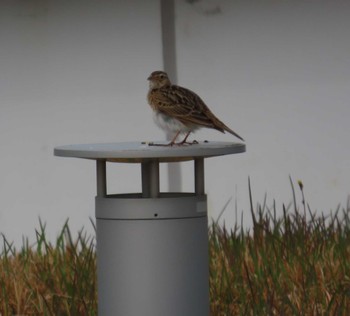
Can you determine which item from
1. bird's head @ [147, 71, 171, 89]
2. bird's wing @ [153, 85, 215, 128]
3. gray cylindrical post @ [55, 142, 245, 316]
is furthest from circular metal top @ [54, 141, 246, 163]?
bird's head @ [147, 71, 171, 89]

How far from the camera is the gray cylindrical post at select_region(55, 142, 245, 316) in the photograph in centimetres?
610

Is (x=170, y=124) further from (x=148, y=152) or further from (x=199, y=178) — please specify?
(x=148, y=152)

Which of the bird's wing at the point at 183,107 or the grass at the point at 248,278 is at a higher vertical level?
the bird's wing at the point at 183,107

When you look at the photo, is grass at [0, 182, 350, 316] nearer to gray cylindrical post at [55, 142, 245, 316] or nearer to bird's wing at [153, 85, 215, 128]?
gray cylindrical post at [55, 142, 245, 316]

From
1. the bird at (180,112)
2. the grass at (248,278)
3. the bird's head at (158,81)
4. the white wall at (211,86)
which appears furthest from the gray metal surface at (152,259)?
the white wall at (211,86)

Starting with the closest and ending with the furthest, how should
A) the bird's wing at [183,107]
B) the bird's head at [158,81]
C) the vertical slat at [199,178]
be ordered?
the vertical slat at [199,178] < the bird's wing at [183,107] < the bird's head at [158,81]

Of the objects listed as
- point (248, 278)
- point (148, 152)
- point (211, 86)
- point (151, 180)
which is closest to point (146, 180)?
point (151, 180)

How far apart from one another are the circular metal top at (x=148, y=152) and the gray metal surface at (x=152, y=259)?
194 millimetres

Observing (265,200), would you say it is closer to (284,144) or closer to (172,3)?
(284,144)

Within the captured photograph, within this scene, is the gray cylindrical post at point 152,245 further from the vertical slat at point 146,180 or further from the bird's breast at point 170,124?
the bird's breast at point 170,124

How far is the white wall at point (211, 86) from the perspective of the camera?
32.1ft

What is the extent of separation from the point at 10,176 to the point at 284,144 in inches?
77.0

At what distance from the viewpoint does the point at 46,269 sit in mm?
7930

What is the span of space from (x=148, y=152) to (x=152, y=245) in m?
0.40
